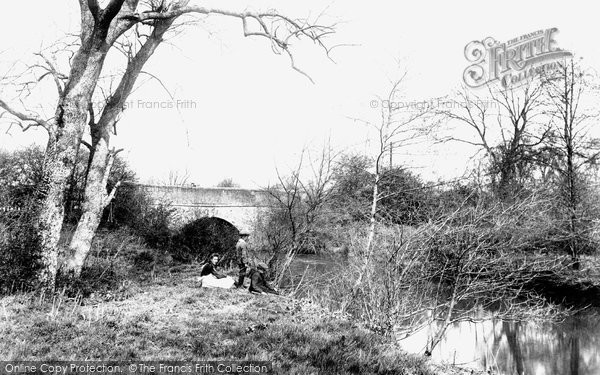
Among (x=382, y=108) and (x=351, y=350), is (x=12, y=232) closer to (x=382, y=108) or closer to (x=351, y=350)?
(x=351, y=350)

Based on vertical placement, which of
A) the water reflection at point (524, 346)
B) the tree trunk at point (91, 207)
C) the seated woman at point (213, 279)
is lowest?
the water reflection at point (524, 346)

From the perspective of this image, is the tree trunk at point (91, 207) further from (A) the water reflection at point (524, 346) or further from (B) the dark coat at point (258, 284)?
(A) the water reflection at point (524, 346)

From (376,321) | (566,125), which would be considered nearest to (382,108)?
(376,321)

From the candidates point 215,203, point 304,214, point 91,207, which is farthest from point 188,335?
point 215,203

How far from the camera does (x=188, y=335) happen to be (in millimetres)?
5719

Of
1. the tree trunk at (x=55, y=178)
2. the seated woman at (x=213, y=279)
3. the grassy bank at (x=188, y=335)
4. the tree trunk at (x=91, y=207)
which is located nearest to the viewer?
the grassy bank at (x=188, y=335)

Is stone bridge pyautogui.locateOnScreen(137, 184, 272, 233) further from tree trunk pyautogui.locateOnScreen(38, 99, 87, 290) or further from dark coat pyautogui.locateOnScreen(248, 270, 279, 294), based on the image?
tree trunk pyautogui.locateOnScreen(38, 99, 87, 290)

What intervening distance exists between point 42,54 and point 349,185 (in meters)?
10.4

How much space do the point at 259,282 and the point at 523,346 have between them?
756 cm

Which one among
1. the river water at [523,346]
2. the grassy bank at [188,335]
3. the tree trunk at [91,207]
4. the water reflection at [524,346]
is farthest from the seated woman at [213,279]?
the water reflection at [524,346]

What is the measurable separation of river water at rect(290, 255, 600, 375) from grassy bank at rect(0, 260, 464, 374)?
4.29 metres

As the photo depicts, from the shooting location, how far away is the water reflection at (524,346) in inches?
411

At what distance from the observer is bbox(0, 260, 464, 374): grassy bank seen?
4898 millimetres

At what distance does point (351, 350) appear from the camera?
5.70 meters
